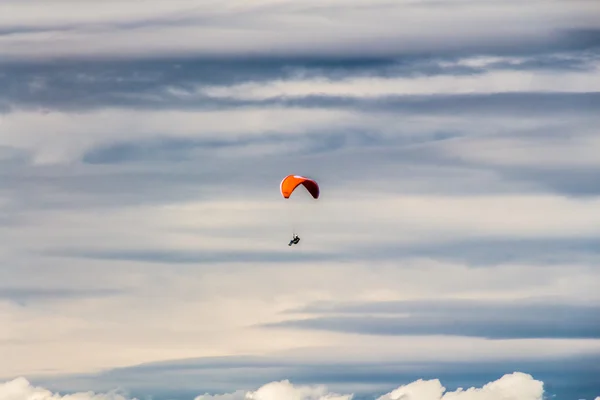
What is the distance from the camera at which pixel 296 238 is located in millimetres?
112000

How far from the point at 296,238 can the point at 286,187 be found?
6.87 metres

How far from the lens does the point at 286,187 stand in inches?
4483
